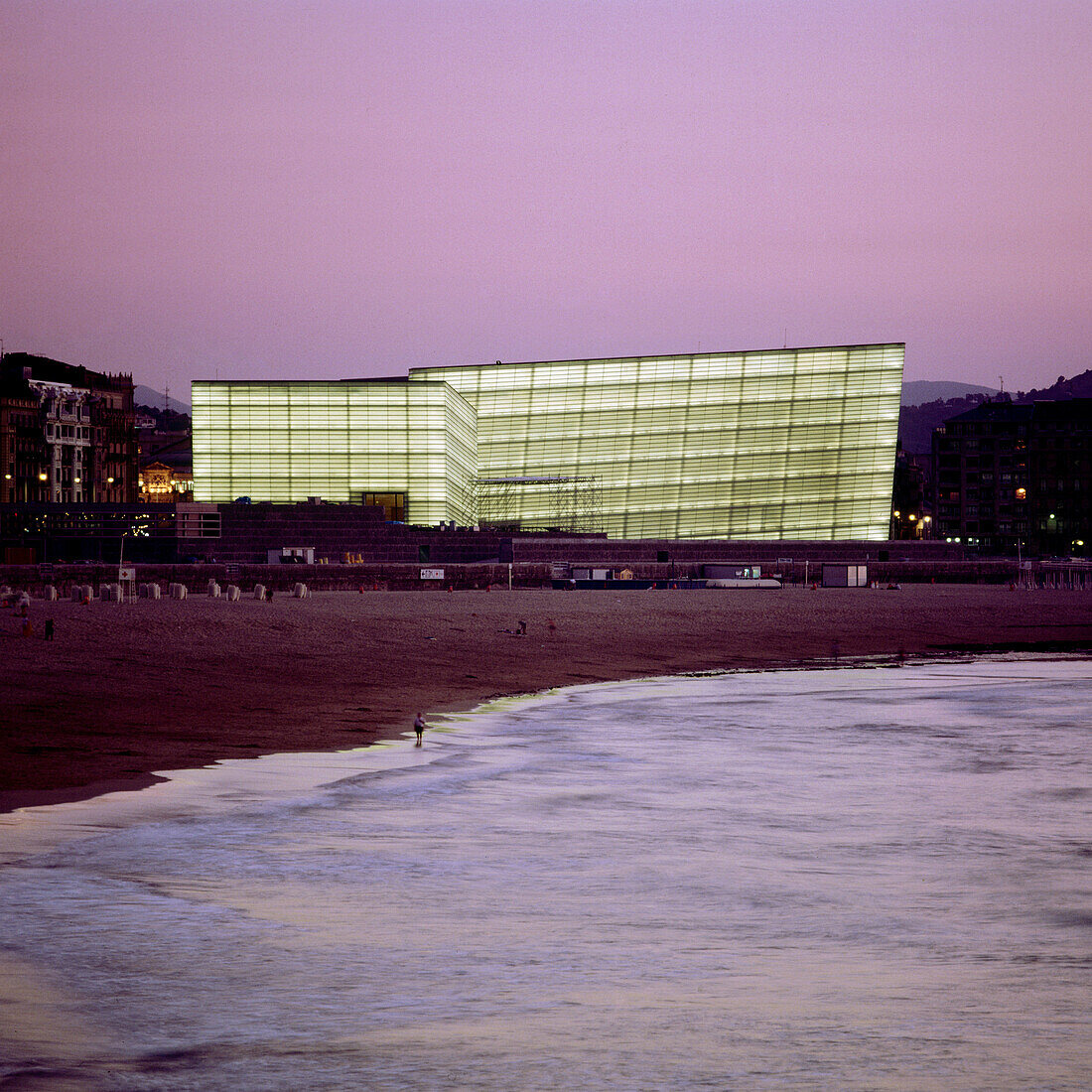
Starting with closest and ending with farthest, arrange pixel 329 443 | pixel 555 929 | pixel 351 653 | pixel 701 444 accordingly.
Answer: pixel 555 929 → pixel 351 653 → pixel 329 443 → pixel 701 444

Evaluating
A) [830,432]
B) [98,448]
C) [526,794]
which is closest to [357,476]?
[830,432]

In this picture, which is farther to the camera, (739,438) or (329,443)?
(739,438)

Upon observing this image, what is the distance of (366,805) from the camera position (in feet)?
77.4

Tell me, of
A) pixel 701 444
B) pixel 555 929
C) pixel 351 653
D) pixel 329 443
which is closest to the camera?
pixel 555 929

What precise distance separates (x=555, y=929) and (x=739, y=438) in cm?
13570

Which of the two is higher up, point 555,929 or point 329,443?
point 329,443

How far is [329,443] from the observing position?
139500 mm

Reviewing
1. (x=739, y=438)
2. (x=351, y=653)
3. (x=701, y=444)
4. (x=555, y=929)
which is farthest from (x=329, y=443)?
(x=555, y=929)

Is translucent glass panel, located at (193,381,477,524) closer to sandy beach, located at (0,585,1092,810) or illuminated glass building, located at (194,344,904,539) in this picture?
illuminated glass building, located at (194,344,904,539)

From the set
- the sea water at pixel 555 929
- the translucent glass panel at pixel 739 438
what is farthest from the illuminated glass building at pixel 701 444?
the sea water at pixel 555 929

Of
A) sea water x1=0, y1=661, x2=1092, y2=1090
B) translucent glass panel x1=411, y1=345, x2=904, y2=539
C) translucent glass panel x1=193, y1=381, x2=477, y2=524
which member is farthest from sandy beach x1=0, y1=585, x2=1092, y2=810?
translucent glass panel x1=411, y1=345, x2=904, y2=539

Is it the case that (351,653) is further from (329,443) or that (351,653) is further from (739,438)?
(739,438)

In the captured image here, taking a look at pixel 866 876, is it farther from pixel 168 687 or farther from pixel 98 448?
pixel 98 448

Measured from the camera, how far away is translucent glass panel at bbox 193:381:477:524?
13800cm
